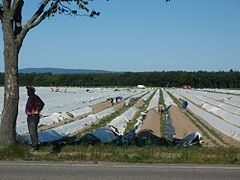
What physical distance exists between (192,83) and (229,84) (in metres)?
12.0

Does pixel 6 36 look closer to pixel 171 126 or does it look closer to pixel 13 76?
pixel 13 76

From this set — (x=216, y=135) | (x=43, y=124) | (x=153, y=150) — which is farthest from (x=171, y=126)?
(x=153, y=150)

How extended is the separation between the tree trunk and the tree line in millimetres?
122948

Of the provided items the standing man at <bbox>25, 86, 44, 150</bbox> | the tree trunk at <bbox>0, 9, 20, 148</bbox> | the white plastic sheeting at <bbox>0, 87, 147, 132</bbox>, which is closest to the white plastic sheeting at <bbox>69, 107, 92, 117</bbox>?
the white plastic sheeting at <bbox>0, 87, 147, 132</bbox>

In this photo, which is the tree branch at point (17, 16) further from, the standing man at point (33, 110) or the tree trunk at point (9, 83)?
the standing man at point (33, 110)

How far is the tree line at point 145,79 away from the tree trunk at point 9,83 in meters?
123

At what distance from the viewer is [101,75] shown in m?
148

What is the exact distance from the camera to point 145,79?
146m

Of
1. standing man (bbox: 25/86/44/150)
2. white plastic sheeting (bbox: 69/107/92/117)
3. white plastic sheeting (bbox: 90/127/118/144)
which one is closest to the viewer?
standing man (bbox: 25/86/44/150)

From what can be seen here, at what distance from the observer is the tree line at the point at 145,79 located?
13612 centimetres

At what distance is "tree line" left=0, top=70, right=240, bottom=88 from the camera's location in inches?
5359

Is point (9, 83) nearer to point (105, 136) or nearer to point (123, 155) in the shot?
point (123, 155)

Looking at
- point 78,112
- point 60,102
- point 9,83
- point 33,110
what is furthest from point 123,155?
point 60,102

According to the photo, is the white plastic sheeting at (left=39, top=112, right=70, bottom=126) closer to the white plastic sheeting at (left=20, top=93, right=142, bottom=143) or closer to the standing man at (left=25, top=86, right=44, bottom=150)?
the white plastic sheeting at (left=20, top=93, right=142, bottom=143)
